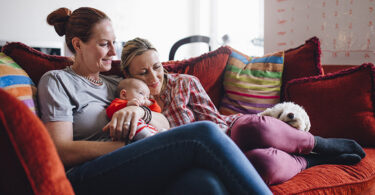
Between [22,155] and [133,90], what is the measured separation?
75 centimetres

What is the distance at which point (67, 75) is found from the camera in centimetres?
117

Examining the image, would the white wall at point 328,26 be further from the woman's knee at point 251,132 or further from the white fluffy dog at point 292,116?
the woman's knee at point 251,132

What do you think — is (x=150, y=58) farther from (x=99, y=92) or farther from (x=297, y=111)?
(x=297, y=111)

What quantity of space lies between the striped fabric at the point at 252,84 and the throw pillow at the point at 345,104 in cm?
22

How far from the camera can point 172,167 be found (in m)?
0.81

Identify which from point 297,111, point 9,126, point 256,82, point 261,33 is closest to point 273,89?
point 256,82

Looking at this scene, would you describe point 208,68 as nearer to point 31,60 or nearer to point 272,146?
point 272,146

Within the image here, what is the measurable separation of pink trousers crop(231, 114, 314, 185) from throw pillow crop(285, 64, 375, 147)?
0.95ft

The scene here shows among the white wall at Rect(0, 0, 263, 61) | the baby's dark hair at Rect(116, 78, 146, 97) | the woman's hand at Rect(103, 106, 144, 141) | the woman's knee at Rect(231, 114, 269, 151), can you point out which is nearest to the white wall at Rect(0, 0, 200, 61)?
the white wall at Rect(0, 0, 263, 61)

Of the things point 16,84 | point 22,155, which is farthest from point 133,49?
point 22,155

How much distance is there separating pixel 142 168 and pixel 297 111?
0.81 metres

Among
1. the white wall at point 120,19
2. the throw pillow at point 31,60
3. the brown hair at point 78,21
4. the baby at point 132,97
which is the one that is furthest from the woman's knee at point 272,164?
the white wall at point 120,19

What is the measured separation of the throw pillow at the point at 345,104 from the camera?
1.36 m

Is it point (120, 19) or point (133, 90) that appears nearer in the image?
point (133, 90)
